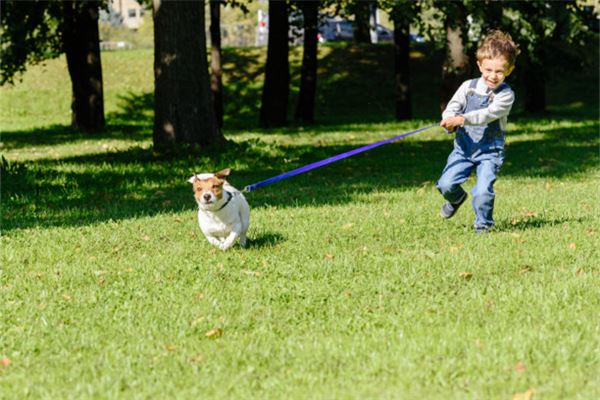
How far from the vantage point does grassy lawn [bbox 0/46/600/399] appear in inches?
189

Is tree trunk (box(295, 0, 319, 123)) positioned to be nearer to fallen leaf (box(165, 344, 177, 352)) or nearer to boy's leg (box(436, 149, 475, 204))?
boy's leg (box(436, 149, 475, 204))

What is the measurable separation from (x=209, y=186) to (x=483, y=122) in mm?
2632

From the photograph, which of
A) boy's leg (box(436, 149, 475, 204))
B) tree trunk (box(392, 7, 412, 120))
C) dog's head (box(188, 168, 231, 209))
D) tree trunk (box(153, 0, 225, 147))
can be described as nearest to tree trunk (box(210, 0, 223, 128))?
tree trunk (box(392, 7, 412, 120))

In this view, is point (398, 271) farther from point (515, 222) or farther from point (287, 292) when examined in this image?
point (515, 222)

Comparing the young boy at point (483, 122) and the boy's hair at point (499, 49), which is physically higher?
the boy's hair at point (499, 49)

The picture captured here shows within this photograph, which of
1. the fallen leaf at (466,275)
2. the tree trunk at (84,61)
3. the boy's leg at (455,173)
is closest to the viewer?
the fallen leaf at (466,275)

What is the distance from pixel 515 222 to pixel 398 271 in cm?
280

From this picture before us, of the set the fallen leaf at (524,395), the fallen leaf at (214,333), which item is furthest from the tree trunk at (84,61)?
the fallen leaf at (524,395)

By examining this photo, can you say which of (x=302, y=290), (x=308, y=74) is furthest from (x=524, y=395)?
(x=308, y=74)

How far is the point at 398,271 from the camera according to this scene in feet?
23.4

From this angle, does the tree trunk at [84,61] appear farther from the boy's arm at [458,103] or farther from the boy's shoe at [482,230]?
the boy's shoe at [482,230]

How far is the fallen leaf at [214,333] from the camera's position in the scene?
561 centimetres

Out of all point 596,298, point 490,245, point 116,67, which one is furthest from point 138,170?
point 116,67

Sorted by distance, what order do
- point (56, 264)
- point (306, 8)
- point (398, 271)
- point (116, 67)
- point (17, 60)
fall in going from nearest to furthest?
point (398, 271)
point (56, 264)
point (306, 8)
point (17, 60)
point (116, 67)
